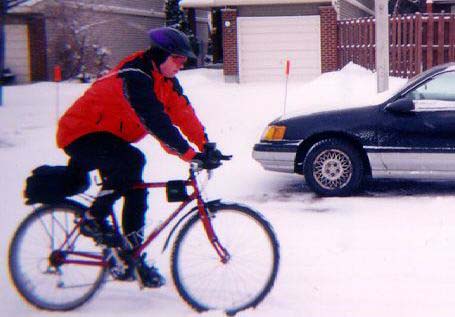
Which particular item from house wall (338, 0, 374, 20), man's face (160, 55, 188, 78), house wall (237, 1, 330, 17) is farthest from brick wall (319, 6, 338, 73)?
man's face (160, 55, 188, 78)

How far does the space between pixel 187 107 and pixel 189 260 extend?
39.6 inches

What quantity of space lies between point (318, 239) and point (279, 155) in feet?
7.21

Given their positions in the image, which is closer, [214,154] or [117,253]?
[214,154]

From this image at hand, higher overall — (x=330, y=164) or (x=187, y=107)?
(x=187, y=107)

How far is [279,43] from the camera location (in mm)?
25359

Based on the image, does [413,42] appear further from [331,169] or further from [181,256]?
[181,256]

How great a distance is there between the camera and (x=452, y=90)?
858 cm

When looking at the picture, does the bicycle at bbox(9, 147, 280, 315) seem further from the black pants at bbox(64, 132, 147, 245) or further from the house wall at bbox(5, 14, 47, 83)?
the house wall at bbox(5, 14, 47, 83)

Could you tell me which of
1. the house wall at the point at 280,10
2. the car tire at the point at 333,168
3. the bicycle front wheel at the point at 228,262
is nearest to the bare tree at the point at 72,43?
the house wall at the point at 280,10

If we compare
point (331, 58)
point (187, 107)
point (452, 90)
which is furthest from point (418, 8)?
point (187, 107)

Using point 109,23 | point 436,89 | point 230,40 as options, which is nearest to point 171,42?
point 436,89

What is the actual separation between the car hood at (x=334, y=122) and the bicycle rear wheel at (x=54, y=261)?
4.19m

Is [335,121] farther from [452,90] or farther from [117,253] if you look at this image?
[117,253]

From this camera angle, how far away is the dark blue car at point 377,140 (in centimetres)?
841
